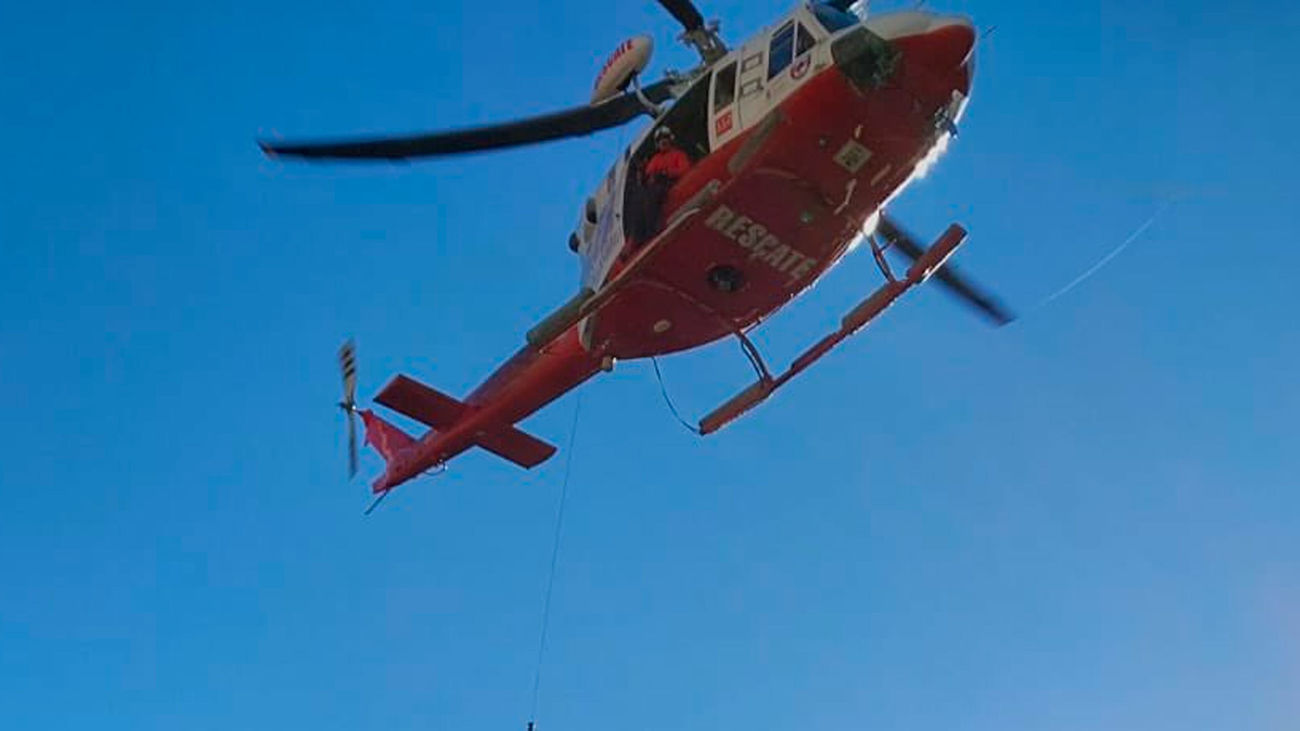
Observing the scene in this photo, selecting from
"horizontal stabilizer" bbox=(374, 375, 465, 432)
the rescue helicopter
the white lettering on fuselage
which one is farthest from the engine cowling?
"horizontal stabilizer" bbox=(374, 375, 465, 432)

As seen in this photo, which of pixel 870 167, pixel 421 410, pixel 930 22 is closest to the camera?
pixel 930 22

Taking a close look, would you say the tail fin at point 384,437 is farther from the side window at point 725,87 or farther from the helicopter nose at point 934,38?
the helicopter nose at point 934,38

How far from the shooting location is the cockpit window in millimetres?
9494

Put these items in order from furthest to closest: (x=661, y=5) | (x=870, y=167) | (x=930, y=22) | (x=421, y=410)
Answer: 1. (x=421, y=410)
2. (x=661, y=5)
3. (x=870, y=167)
4. (x=930, y=22)

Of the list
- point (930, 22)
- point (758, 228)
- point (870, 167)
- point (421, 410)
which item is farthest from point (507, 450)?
point (930, 22)

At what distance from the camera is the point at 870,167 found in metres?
9.60

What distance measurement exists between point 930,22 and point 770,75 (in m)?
1.27

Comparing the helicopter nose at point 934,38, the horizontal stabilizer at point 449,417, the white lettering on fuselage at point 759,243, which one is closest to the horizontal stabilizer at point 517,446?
the horizontal stabilizer at point 449,417

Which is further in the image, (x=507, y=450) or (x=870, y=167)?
(x=507, y=450)

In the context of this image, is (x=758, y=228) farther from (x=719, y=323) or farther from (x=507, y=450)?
(x=507, y=450)

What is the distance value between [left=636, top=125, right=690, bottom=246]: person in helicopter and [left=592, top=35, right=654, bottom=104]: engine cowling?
87cm

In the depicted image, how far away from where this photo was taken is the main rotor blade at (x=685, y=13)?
1073 centimetres

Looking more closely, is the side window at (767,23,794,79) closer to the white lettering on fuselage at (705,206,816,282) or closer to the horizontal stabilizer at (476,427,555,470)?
the white lettering on fuselage at (705,206,816,282)

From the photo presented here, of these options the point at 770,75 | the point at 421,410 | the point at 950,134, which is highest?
the point at 421,410
